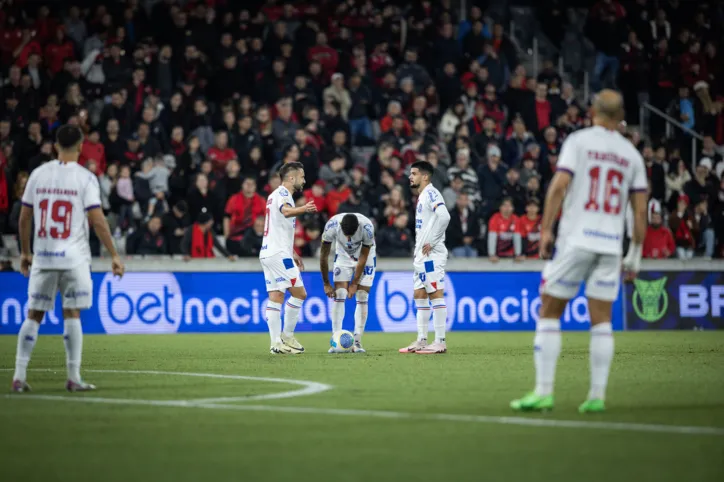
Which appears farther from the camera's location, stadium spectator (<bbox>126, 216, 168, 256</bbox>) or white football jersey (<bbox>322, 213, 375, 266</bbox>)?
stadium spectator (<bbox>126, 216, 168, 256</bbox>)

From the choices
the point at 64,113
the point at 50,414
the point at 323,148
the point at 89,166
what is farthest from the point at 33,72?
the point at 50,414

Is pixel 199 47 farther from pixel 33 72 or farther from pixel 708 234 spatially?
pixel 708 234

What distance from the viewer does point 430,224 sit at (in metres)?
15.6

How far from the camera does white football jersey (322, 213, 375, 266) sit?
53.8 feet

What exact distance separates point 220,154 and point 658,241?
30.8 feet

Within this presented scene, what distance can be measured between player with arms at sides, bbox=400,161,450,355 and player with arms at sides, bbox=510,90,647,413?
6.62 m

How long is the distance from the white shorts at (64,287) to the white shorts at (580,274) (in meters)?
3.99

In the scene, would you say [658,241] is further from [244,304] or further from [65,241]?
[65,241]

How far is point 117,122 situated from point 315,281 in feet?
16.8

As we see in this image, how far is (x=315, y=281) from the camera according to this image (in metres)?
22.9

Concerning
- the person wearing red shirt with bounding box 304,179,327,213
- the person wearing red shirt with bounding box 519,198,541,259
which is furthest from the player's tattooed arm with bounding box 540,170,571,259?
the person wearing red shirt with bounding box 519,198,541,259

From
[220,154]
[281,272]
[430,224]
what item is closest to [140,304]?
[220,154]

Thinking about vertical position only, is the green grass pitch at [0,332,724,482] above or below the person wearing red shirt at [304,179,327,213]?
below

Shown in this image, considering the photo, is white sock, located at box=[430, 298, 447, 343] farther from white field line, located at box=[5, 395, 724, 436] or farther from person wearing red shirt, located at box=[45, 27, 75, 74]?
person wearing red shirt, located at box=[45, 27, 75, 74]
